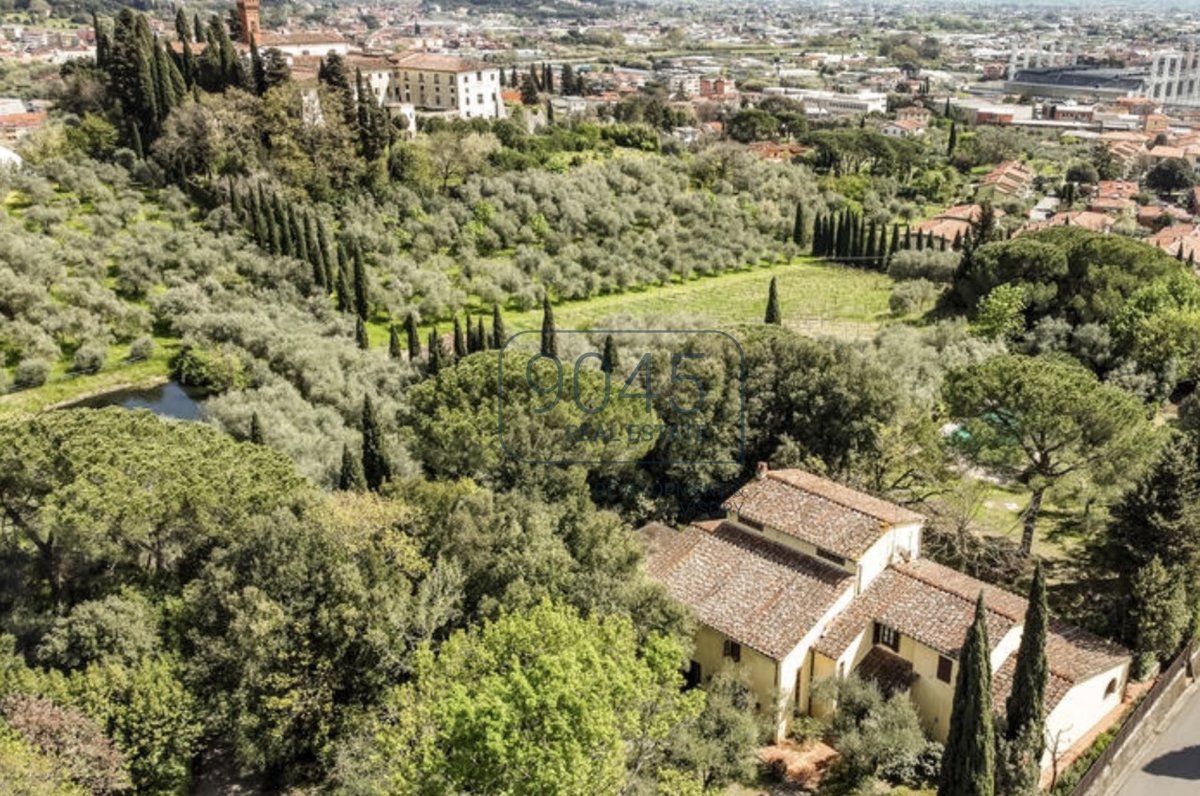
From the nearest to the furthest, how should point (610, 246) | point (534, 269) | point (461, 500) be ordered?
1. point (461, 500)
2. point (534, 269)
3. point (610, 246)

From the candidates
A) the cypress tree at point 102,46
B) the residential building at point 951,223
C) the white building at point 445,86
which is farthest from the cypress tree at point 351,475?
the white building at point 445,86

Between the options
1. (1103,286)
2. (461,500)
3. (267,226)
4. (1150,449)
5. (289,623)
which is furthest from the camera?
(267,226)

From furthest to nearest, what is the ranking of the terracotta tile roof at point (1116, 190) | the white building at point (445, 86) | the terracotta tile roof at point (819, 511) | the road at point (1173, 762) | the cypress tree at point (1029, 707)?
the terracotta tile roof at point (1116, 190)
the white building at point (445, 86)
the terracotta tile roof at point (819, 511)
the road at point (1173, 762)
the cypress tree at point (1029, 707)

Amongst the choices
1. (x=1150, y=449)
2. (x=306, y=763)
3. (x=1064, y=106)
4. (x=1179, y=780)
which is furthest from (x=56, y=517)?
(x=1064, y=106)

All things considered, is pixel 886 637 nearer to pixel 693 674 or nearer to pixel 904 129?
pixel 693 674

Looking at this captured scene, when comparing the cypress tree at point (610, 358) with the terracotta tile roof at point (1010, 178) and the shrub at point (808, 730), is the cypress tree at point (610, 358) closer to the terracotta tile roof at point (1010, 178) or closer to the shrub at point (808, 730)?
the shrub at point (808, 730)

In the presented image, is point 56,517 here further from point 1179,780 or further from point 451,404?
point 1179,780
